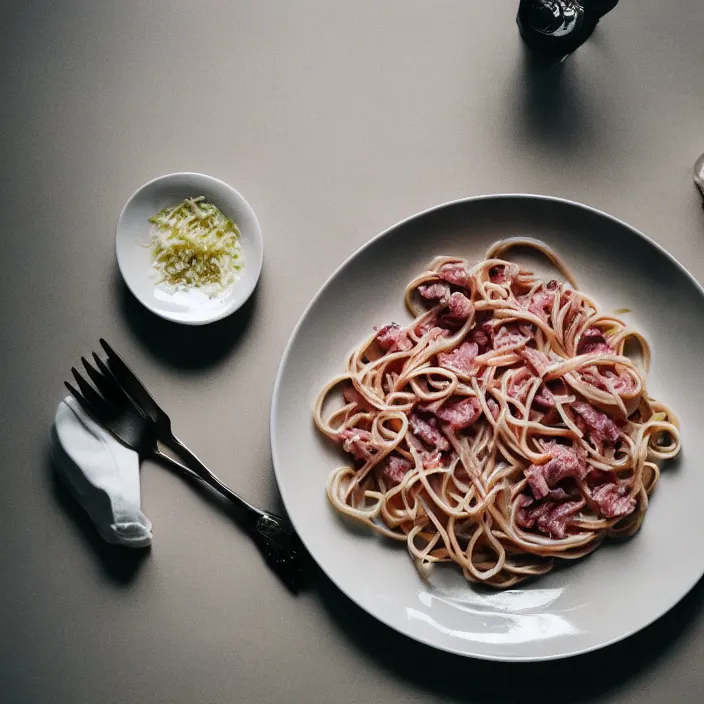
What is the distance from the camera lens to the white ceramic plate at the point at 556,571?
2.74 meters

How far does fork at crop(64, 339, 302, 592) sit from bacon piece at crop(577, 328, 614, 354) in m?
1.44

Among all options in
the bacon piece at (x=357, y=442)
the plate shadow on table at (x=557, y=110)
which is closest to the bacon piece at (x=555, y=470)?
the bacon piece at (x=357, y=442)

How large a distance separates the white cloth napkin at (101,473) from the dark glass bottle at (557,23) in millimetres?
2479

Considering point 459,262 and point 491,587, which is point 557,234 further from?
point 491,587

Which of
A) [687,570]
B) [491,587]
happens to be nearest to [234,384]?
[491,587]

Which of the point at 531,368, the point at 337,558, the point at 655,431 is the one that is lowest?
the point at 337,558

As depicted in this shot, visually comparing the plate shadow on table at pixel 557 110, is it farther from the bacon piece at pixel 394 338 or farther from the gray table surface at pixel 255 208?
the bacon piece at pixel 394 338

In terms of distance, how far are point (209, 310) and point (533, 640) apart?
6.16ft

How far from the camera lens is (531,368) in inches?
111

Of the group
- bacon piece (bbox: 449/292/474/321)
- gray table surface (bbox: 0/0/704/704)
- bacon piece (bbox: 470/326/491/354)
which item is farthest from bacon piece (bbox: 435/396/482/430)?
gray table surface (bbox: 0/0/704/704)

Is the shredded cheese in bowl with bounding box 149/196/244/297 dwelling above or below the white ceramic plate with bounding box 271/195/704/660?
above

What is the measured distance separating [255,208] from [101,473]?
1.30 meters

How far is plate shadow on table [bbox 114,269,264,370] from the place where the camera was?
2.99m

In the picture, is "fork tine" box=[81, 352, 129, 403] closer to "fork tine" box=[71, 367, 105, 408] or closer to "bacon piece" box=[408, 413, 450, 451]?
"fork tine" box=[71, 367, 105, 408]
